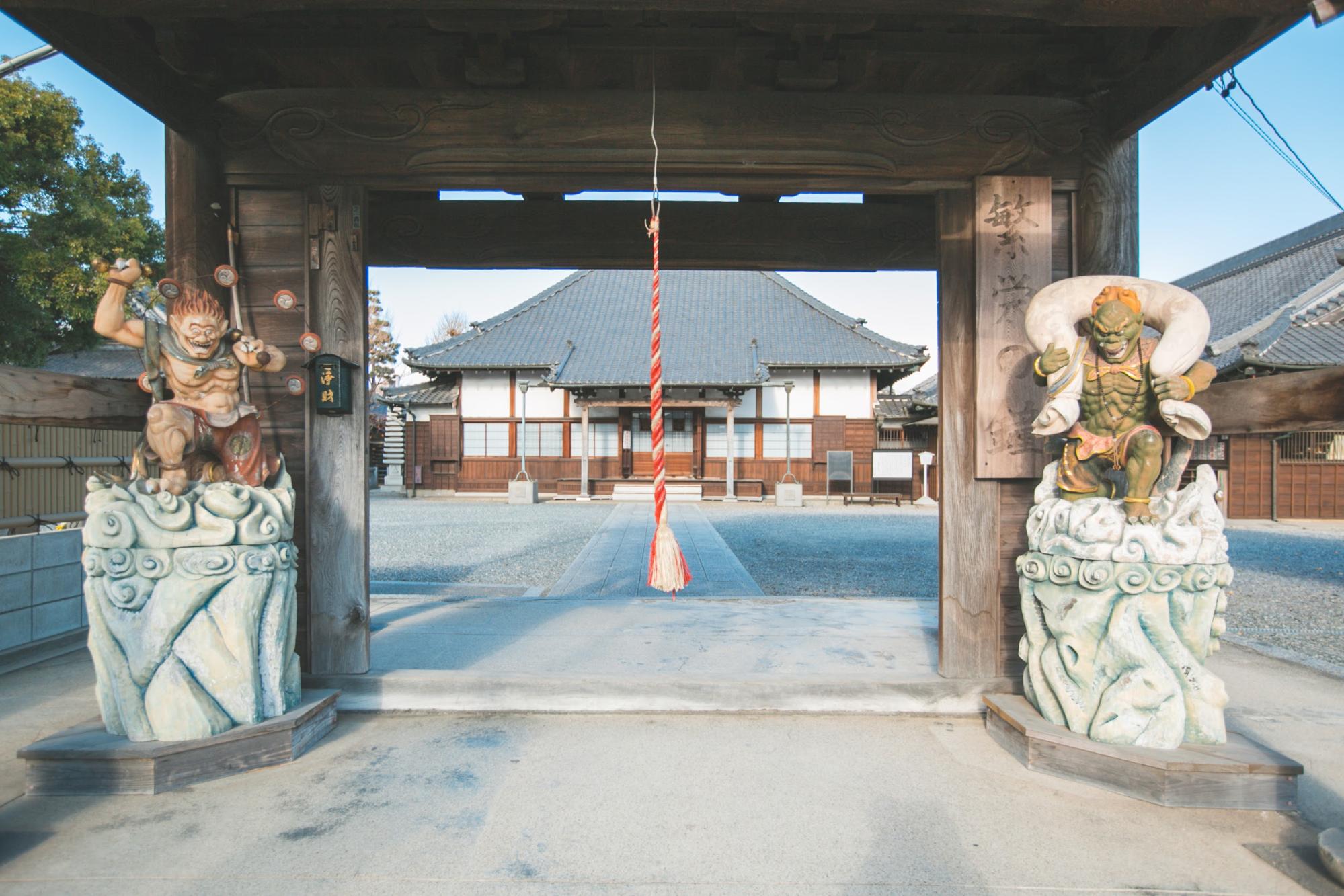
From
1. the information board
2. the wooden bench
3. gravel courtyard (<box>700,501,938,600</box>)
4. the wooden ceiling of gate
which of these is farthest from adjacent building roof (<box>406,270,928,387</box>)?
the wooden ceiling of gate

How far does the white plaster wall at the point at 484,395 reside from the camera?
67.7ft

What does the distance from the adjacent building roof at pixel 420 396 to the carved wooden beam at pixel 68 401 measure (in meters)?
18.6

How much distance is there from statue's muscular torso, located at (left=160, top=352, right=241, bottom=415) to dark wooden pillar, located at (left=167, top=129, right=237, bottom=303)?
742mm

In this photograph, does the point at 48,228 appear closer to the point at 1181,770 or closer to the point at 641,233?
the point at 641,233

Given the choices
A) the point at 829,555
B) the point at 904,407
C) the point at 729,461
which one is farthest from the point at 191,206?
the point at 904,407

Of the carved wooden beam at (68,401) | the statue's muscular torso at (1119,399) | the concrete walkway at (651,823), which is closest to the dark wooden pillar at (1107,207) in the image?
the statue's muscular torso at (1119,399)

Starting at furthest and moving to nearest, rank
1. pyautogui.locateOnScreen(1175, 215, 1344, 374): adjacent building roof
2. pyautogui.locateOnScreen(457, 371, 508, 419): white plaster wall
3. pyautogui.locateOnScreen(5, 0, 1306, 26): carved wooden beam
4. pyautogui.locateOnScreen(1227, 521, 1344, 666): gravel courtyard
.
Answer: pyautogui.locateOnScreen(457, 371, 508, 419): white plaster wall → pyautogui.locateOnScreen(1175, 215, 1344, 374): adjacent building roof → pyautogui.locateOnScreen(1227, 521, 1344, 666): gravel courtyard → pyautogui.locateOnScreen(5, 0, 1306, 26): carved wooden beam

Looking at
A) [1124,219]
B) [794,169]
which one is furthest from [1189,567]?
[794,169]

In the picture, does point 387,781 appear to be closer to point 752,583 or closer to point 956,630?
point 956,630

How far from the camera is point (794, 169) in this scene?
3.32 metres

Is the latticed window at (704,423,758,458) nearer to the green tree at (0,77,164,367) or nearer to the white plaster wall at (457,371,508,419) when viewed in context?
the white plaster wall at (457,371,508,419)

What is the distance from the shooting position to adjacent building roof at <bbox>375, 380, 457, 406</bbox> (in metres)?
21.0

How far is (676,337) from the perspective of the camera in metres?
21.6

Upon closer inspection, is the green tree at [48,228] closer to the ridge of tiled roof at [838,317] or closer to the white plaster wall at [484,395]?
the white plaster wall at [484,395]
